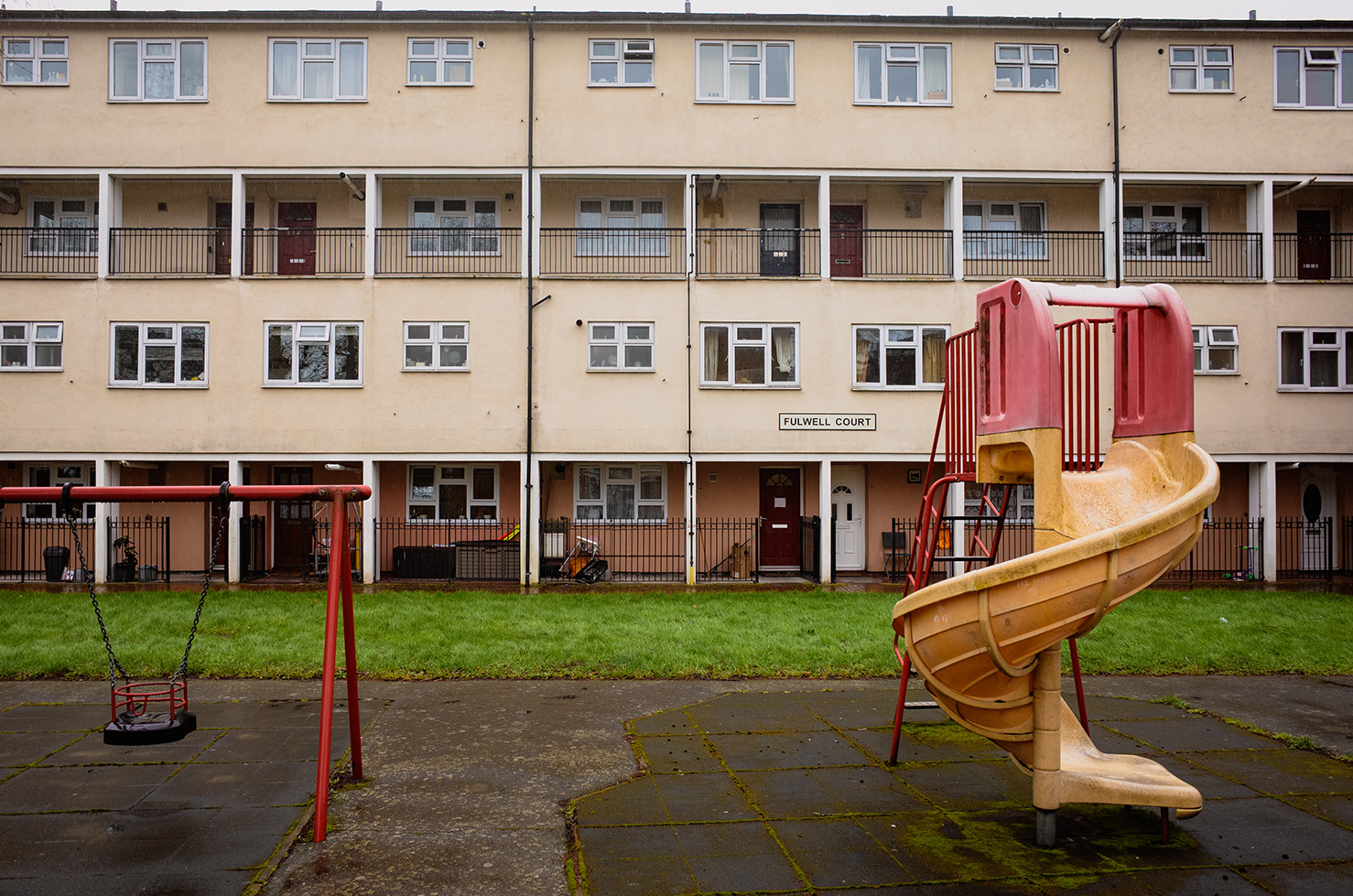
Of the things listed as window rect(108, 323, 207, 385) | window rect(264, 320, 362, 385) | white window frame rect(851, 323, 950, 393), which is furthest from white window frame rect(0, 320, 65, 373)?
white window frame rect(851, 323, 950, 393)

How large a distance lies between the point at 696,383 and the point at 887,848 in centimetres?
1455

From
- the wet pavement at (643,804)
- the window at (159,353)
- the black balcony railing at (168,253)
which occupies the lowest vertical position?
the wet pavement at (643,804)

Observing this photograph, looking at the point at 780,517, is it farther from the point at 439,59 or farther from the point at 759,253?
the point at 439,59

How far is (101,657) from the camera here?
10.4 m


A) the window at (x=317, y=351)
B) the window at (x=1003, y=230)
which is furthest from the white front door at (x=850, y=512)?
the window at (x=317, y=351)

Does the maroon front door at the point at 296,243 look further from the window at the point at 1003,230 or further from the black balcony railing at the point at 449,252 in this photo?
the window at the point at 1003,230

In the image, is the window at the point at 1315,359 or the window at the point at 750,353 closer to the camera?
the window at the point at 750,353

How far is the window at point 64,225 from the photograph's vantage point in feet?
66.2

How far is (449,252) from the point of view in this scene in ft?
67.4

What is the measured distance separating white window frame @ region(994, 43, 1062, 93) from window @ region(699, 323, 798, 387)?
23.4ft

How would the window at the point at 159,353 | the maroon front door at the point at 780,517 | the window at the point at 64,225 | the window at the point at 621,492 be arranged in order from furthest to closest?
the maroon front door at the point at 780,517 → the window at the point at 621,492 → the window at the point at 64,225 → the window at the point at 159,353

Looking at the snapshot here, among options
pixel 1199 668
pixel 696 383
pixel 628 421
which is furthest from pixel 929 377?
pixel 1199 668

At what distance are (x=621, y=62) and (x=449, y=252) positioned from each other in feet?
18.3

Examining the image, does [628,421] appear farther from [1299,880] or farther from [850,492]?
[1299,880]
